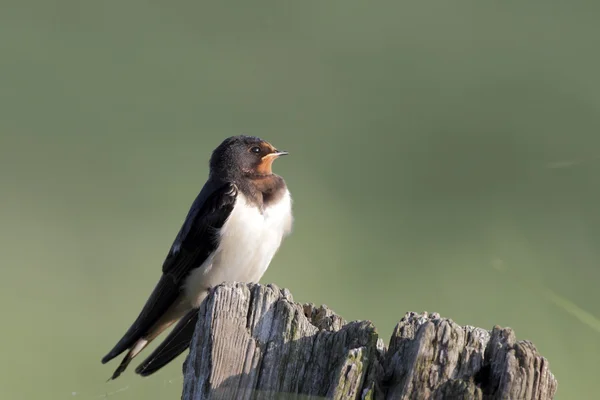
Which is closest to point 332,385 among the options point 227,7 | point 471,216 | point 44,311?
point 44,311

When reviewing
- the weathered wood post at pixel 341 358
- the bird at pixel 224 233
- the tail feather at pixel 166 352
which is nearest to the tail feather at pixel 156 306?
the bird at pixel 224 233

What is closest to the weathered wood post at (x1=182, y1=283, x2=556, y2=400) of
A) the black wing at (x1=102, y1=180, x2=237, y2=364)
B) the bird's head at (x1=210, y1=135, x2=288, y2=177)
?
the black wing at (x1=102, y1=180, x2=237, y2=364)

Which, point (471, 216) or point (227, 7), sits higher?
point (227, 7)

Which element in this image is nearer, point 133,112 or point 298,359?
point 298,359

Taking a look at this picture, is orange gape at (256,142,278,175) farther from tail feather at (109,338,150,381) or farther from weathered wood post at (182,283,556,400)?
weathered wood post at (182,283,556,400)

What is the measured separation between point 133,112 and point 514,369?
832cm

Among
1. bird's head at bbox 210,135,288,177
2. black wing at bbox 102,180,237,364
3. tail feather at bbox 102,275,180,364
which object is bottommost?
tail feather at bbox 102,275,180,364

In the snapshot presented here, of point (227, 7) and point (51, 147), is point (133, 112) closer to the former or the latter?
point (51, 147)

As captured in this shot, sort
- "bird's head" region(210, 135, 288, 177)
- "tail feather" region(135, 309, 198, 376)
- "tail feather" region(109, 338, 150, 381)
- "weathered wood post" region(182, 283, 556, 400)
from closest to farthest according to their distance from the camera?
"weathered wood post" region(182, 283, 556, 400) → "tail feather" region(135, 309, 198, 376) → "tail feather" region(109, 338, 150, 381) → "bird's head" region(210, 135, 288, 177)

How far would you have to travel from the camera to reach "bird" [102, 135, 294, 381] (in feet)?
17.6

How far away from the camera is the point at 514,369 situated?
2.63 m

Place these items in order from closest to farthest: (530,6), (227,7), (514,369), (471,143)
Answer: (514,369) < (471,143) < (530,6) < (227,7)

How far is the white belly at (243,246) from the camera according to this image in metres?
5.37

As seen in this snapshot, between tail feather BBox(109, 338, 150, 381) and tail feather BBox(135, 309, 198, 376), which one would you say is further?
tail feather BBox(109, 338, 150, 381)
